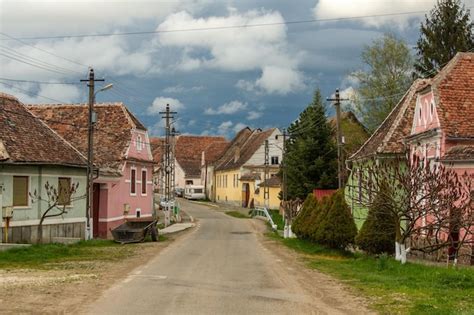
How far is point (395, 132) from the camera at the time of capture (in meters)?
31.5

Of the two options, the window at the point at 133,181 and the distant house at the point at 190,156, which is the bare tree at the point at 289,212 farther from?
the distant house at the point at 190,156

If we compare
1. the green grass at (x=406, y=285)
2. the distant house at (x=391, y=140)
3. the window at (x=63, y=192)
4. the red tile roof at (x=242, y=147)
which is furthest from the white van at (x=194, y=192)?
the green grass at (x=406, y=285)

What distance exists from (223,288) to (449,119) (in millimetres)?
13260

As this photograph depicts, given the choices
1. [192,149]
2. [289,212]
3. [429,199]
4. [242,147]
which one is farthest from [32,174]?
[192,149]

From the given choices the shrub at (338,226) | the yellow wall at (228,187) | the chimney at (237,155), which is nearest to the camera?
the shrub at (338,226)

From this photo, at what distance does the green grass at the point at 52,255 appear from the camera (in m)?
21.4

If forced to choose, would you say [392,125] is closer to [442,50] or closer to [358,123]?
[442,50]

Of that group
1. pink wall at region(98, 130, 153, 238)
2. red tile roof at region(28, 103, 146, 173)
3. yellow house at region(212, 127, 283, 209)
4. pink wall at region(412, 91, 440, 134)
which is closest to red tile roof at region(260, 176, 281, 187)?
yellow house at region(212, 127, 283, 209)

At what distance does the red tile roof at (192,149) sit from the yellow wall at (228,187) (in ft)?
43.2

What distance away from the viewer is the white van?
9584 cm

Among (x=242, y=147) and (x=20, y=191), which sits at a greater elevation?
(x=242, y=147)

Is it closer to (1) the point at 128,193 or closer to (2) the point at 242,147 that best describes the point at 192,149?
(2) the point at 242,147

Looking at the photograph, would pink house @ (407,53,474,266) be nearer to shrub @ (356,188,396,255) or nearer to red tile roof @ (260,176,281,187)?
shrub @ (356,188,396,255)

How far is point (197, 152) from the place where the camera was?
349 ft
